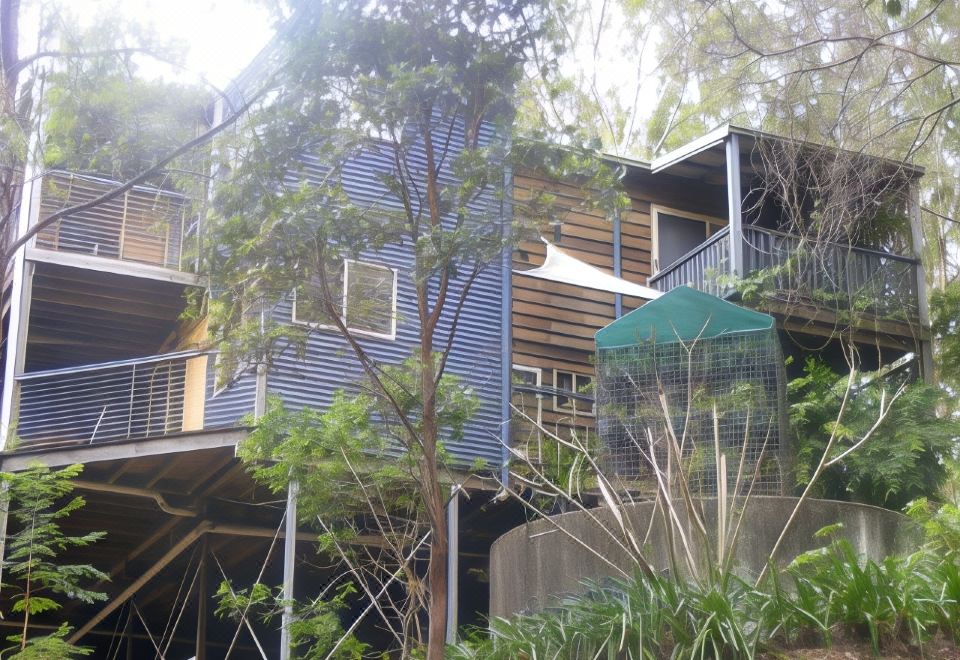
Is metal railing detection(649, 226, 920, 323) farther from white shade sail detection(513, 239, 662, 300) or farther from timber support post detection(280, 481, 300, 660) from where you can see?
timber support post detection(280, 481, 300, 660)

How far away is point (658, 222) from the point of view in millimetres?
16547

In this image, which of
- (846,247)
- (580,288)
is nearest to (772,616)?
(846,247)

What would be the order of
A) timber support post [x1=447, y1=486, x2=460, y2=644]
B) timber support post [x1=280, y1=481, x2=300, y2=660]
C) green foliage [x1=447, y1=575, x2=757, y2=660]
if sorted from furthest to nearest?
timber support post [x1=447, y1=486, x2=460, y2=644] < timber support post [x1=280, y1=481, x2=300, y2=660] < green foliage [x1=447, y1=575, x2=757, y2=660]

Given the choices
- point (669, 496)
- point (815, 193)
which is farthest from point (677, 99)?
point (669, 496)

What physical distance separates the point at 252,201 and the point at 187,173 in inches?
72.3

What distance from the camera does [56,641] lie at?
9781 millimetres

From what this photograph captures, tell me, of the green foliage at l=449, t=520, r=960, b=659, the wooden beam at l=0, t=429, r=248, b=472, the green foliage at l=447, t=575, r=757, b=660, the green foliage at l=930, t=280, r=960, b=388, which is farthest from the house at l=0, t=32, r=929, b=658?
the green foliage at l=449, t=520, r=960, b=659

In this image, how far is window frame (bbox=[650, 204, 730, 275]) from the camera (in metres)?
16.4

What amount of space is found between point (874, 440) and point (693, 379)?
2.54 m

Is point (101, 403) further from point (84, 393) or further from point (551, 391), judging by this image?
point (551, 391)

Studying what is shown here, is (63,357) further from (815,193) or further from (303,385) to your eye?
(815,193)

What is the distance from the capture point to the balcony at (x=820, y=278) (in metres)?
13.7

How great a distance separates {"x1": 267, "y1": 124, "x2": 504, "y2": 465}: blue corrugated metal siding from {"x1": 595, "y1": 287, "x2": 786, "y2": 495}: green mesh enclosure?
1960mm

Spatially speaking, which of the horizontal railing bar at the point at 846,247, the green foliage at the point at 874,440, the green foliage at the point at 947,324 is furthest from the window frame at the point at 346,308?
the green foliage at the point at 947,324
